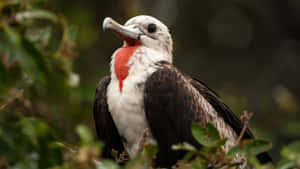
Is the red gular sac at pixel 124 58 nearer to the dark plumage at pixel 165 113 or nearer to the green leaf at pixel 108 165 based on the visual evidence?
the dark plumage at pixel 165 113

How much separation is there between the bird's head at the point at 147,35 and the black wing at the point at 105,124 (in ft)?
1.16

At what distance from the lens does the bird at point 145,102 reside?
364cm

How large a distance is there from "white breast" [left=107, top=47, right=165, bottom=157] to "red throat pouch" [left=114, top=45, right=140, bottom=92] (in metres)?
0.03

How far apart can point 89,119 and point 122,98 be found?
2.20m

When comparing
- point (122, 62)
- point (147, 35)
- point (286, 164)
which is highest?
point (147, 35)

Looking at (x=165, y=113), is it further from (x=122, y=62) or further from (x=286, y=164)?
(x=286, y=164)

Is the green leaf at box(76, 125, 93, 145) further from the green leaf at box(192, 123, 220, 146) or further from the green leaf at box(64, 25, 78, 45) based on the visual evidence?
the green leaf at box(64, 25, 78, 45)

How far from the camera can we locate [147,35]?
13.3ft

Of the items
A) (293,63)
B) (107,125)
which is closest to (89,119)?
(107,125)

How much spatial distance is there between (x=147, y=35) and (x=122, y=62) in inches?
14.2

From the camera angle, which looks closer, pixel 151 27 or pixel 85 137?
pixel 85 137

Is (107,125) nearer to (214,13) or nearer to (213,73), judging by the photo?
(213,73)

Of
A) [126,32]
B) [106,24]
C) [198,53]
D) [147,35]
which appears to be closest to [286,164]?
[106,24]

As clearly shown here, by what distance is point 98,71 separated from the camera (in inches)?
264
